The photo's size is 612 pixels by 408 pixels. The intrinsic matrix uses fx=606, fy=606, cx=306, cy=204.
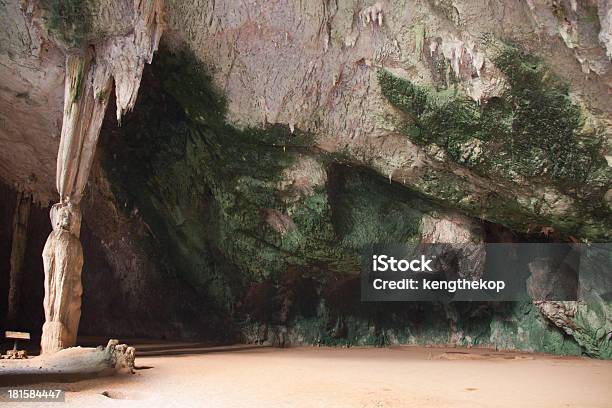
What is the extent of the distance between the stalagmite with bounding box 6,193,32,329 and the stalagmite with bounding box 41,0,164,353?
4622 millimetres

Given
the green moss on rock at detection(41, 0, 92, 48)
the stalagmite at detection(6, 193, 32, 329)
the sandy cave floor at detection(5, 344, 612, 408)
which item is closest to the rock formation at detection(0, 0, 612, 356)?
the green moss on rock at detection(41, 0, 92, 48)

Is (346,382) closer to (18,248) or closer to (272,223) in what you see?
(272,223)

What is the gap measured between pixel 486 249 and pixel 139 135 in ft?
23.7

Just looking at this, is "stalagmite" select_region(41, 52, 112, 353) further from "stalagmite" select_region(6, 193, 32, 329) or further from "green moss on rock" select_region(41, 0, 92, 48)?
"stalagmite" select_region(6, 193, 32, 329)

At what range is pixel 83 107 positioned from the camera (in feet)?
29.5

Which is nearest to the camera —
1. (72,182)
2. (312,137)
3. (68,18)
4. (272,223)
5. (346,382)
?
(346,382)

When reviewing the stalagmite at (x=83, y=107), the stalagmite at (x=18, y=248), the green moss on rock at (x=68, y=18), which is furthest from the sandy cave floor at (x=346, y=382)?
the stalagmite at (x=18, y=248)

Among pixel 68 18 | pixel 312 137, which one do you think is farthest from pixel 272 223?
pixel 68 18

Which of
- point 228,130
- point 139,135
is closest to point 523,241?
point 228,130

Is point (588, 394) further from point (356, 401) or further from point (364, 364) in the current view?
point (364, 364)

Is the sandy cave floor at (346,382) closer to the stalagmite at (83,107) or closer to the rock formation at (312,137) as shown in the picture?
the stalagmite at (83,107)

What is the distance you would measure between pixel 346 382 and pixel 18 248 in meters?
9.16

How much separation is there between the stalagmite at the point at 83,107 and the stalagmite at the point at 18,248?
182 inches

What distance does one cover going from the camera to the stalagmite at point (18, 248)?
12.9 meters
